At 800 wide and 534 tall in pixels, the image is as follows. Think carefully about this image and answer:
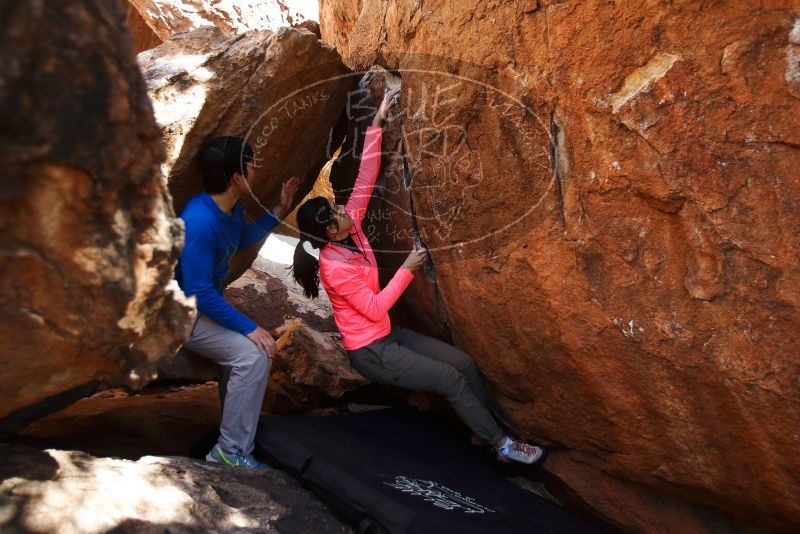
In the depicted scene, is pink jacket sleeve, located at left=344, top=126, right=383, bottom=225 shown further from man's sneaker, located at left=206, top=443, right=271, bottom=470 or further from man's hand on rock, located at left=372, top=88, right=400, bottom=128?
man's sneaker, located at left=206, top=443, right=271, bottom=470

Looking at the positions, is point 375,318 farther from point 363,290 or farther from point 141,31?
point 141,31

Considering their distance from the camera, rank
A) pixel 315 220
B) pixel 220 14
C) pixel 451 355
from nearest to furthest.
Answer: pixel 315 220
pixel 451 355
pixel 220 14

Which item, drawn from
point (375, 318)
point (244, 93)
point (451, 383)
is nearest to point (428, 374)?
point (451, 383)

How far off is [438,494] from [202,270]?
126 cm

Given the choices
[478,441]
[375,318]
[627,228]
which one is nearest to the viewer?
[627,228]

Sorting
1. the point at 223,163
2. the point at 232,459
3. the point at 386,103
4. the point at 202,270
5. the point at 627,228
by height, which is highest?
the point at 386,103

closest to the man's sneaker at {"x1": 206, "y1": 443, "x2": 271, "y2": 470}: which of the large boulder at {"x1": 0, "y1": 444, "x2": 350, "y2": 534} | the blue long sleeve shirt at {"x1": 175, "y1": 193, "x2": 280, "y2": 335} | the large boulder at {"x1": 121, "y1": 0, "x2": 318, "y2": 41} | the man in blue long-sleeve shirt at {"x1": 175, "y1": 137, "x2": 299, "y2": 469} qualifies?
the man in blue long-sleeve shirt at {"x1": 175, "y1": 137, "x2": 299, "y2": 469}

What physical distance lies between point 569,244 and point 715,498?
44.5 inches

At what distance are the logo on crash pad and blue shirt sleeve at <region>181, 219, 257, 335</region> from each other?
0.94 meters

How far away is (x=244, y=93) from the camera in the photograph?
10.7ft

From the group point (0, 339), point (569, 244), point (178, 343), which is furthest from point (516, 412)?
point (0, 339)

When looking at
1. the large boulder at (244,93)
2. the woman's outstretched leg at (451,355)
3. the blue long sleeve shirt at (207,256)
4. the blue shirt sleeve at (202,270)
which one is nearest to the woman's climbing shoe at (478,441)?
the woman's outstretched leg at (451,355)

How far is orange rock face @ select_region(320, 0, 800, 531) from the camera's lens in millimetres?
2203

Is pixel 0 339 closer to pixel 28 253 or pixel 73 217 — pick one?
pixel 28 253
